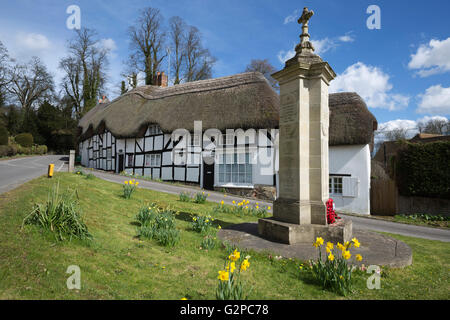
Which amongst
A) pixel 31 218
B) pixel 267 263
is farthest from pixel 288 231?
pixel 31 218

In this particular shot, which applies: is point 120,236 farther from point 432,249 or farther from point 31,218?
point 432,249

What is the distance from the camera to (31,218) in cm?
369

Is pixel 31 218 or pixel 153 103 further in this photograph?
pixel 153 103

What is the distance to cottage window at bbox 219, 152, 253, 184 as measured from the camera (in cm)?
1389

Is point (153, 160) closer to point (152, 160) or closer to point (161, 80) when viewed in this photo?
point (152, 160)

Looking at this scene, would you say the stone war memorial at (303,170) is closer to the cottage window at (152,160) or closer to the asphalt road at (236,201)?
the asphalt road at (236,201)

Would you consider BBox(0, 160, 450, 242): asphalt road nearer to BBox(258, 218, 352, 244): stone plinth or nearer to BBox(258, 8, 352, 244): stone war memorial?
BBox(258, 218, 352, 244): stone plinth

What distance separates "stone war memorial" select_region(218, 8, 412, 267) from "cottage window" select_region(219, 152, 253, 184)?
8.59 metres

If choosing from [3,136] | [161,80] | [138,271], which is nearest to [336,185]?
[138,271]

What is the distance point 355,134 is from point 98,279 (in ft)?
43.1

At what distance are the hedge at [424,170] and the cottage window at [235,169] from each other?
8.01 metres

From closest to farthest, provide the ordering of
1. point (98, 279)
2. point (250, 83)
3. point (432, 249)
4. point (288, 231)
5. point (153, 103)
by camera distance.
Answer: point (98, 279), point (288, 231), point (432, 249), point (250, 83), point (153, 103)
